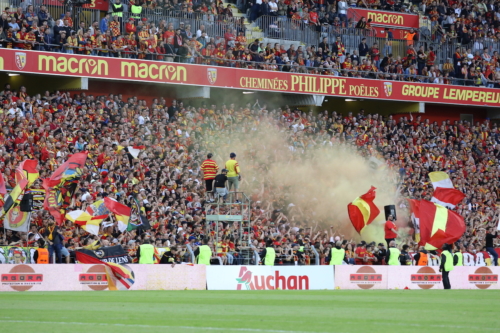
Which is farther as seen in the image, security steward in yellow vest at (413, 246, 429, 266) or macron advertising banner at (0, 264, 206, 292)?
security steward in yellow vest at (413, 246, 429, 266)

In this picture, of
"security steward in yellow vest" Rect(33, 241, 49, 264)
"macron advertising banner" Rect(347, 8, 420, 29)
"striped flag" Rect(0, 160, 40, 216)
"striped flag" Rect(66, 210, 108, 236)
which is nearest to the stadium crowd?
"striped flag" Rect(66, 210, 108, 236)

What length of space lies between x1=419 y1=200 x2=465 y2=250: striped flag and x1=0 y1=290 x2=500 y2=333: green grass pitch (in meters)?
8.43

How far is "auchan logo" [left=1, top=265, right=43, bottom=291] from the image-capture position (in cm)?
2047

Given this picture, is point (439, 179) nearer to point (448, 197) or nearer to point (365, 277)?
point (448, 197)

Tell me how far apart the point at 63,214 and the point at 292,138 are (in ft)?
40.8

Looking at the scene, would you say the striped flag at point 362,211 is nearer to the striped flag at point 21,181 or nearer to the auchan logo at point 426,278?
the auchan logo at point 426,278

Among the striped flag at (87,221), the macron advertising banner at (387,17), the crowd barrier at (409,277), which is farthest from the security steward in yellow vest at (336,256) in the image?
the macron advertising banner at (387,17)

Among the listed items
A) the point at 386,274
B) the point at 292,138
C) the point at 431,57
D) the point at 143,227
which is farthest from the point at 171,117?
the point at 431,57

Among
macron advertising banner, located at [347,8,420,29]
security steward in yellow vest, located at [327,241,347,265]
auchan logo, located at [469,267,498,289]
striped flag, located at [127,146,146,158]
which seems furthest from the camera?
macron advertising banner, located at [347,8,420,29]

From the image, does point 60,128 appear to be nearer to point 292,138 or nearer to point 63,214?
point 63,214

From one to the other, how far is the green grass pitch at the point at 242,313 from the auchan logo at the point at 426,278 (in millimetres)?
6006

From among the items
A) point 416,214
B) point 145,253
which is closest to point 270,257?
point 145,253

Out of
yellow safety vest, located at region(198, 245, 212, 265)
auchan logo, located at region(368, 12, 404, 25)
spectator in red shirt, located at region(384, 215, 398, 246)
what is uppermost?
auchan logo, located at region(368, 12, 404, 25)

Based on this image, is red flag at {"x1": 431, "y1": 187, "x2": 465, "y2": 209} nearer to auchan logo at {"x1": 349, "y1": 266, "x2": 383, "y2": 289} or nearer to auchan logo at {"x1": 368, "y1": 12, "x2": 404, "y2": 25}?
auchan logo at {"x1": 349, "y1": 266, "x2": 383, "y2": 289}
